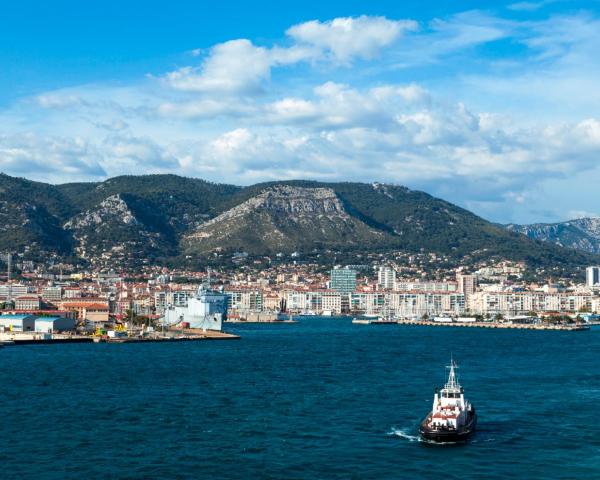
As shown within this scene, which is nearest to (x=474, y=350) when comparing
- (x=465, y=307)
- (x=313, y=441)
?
(x=313, y=441)

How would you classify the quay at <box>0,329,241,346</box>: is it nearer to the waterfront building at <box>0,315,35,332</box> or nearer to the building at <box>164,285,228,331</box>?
the waterfront building at <box>0,315,35,332</box>

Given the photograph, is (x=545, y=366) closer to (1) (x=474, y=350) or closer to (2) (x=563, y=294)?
(1) (x=474, y=350)

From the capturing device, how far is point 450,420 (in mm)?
32531

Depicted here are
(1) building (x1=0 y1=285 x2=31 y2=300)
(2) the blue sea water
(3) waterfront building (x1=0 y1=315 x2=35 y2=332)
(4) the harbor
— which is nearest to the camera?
(2) the blue sea water

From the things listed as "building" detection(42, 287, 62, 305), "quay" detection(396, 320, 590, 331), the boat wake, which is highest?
"building" detection(42, 287, 62, 305)

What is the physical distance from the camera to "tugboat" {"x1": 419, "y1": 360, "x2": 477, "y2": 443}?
1264 inches

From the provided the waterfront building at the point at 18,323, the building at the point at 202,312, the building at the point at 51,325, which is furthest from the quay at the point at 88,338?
A: the building at the point at 202,312

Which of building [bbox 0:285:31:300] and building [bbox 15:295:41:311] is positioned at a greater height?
building [bbox 0:285:31:300]

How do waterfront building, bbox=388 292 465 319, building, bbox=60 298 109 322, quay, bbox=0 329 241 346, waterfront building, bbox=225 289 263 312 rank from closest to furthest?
1. quay, bbox=0 329 241 346
2. building, bbox=60 298 109 322
3. waterfront building, bbox=225 289 263 312
4. waterfront building, bbox=388 292 465 319

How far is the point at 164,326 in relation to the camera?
4035 inches

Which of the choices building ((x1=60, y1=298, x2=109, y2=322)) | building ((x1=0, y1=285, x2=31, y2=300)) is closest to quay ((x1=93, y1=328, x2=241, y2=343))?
building ((x1=60, y1=298, x2=109, y2=322))

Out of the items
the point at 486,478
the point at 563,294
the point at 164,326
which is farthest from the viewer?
the point at 563,294

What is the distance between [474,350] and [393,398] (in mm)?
35249

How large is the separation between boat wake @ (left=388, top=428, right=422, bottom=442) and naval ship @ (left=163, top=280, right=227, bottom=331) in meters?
72.1
